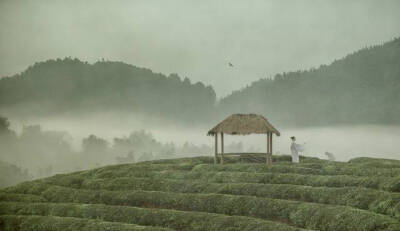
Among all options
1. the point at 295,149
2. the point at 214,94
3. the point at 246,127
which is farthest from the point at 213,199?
the point at 214,94

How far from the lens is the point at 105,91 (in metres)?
77.1

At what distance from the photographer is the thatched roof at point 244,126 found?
106 feet

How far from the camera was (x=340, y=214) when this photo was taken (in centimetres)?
1953

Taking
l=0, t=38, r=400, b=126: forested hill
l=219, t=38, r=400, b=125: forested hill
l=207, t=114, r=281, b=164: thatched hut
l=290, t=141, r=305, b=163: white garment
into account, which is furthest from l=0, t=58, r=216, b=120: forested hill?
l=290, t=141, r=305, b=163: white garment

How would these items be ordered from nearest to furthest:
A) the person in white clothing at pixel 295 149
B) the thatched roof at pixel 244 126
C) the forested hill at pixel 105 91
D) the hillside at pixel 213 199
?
1. the hillside at pixel 213 199
2. the person in white clothing at pixel 295 149
3. the thatched roof at pixel 244 126
4. the forested hill at pixel 105 91

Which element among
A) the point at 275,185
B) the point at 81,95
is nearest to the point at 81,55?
the point at 81,95

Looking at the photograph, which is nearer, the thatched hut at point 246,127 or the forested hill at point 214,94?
the thatched hut at point 246,127

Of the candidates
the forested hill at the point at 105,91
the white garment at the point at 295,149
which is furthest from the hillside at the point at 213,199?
the forested hill at the point at 105,91

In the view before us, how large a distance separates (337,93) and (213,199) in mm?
46485

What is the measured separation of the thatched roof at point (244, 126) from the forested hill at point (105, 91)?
3159 centimetres

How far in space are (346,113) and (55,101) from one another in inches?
1333

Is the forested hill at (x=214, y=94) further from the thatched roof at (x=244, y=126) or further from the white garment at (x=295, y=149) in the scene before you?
the thatched roof at (x=244, y=126)

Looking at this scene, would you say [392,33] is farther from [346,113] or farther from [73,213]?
[73,213]

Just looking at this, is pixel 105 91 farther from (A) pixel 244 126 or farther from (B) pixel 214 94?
(A) pixel 244 126
